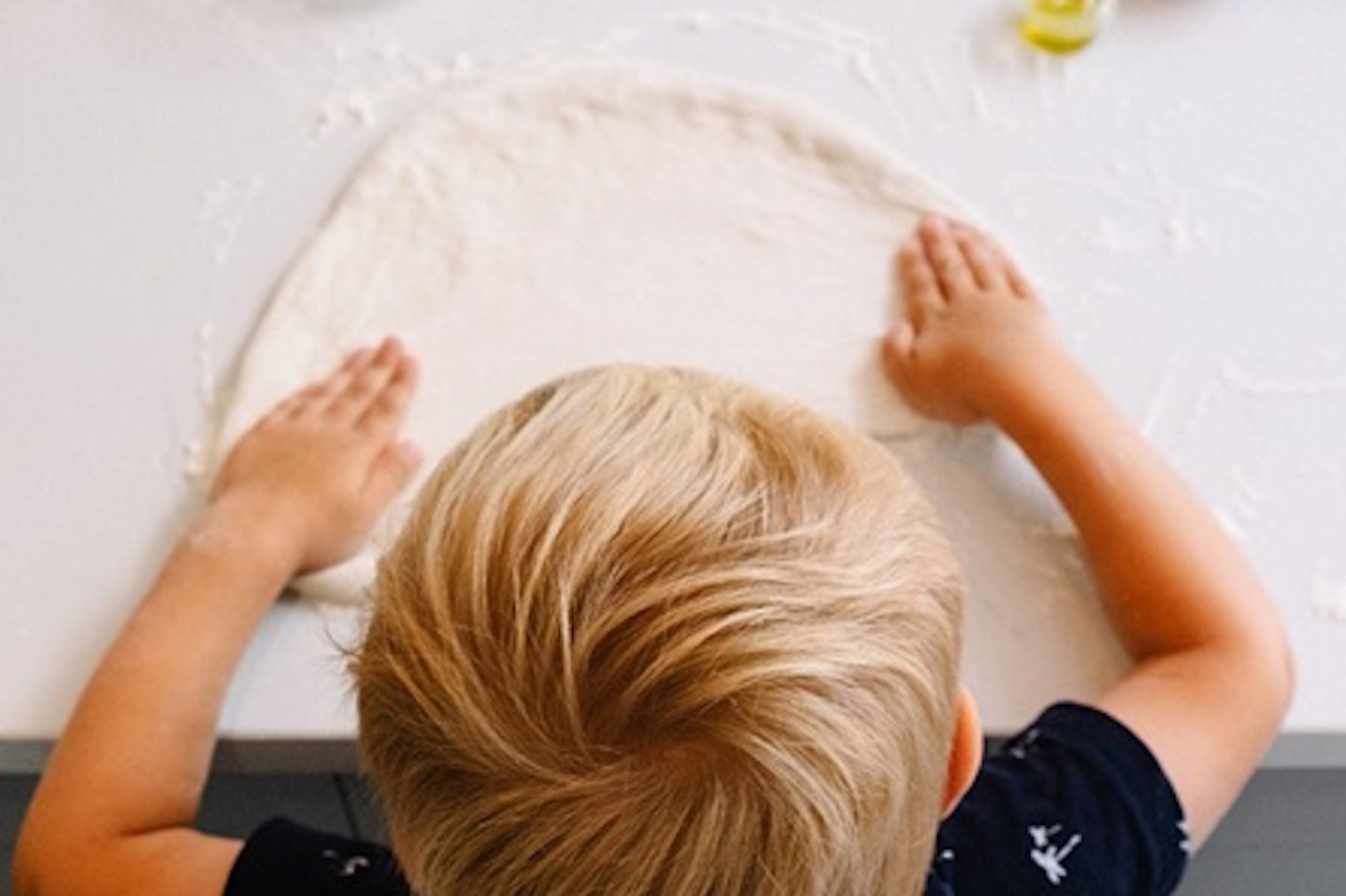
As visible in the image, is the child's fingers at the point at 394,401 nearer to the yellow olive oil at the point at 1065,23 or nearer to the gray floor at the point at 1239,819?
the gray floor at the point at 1239,819

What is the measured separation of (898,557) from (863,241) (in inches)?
13.7

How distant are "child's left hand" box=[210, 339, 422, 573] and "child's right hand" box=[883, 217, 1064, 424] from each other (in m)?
0.23

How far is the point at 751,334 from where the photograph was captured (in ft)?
2.36

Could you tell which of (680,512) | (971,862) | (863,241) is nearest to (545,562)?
(680,512)

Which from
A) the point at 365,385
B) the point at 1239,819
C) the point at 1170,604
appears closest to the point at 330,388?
the point at 365,385

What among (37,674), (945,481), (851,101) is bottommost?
(37,674)

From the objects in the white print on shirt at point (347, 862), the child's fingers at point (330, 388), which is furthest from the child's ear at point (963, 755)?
the child's fingers at point (330, 388)

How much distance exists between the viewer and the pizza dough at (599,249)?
712 millimetres

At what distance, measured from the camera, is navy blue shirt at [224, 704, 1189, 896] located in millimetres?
582

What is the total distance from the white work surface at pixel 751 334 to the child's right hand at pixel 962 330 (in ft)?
0.06

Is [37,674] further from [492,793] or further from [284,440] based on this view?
[492,793]

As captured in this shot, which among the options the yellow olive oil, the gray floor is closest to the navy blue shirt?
the gray floor

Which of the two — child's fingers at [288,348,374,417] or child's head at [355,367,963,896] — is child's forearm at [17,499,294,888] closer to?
child's fingers at [288,348,374,417]

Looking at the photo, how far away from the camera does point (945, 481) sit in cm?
68
